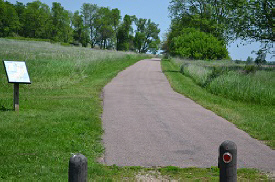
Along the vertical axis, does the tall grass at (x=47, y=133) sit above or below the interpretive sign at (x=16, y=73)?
below

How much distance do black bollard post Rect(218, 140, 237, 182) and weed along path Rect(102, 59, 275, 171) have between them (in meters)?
2.69

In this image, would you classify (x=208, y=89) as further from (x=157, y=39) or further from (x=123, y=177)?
(x=157, y=39)

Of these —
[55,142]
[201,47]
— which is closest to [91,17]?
[201,47]

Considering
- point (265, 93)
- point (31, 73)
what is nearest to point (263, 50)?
point (265, 93)

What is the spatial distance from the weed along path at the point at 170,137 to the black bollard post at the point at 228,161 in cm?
269

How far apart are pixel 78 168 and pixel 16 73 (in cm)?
834

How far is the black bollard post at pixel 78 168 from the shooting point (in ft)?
9.08

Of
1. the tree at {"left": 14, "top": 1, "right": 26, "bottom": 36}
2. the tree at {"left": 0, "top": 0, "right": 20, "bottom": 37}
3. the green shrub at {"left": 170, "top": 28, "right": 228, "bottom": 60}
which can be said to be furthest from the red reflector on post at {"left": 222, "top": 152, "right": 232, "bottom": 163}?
the tree at {"left": 14, "top": 1, "right": 26, "bottom": 36}

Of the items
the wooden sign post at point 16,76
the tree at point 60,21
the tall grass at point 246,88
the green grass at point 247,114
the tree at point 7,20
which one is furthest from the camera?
the tree at point 60,21

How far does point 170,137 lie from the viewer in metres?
8.02

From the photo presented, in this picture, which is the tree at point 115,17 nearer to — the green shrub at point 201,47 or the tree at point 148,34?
the tree at point 148,34

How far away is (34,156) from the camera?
19.4 ft

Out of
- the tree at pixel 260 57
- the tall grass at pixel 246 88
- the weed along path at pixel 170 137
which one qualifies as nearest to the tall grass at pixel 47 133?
the weed along path at pixel 170 137

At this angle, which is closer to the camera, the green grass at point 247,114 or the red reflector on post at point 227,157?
the red reflector on post at point 227,157
